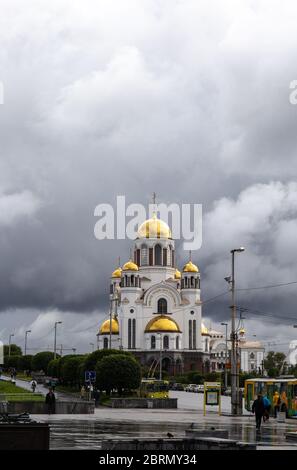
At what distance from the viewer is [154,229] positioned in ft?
409

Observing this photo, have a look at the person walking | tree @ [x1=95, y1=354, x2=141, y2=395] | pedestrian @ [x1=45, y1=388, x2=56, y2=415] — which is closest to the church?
tree @ [x1=95, y1=354, x2=141, y2=395]

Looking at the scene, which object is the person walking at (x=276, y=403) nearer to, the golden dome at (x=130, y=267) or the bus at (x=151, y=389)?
the bus at (x=151, y=389)

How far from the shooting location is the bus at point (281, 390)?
39156 millimetres

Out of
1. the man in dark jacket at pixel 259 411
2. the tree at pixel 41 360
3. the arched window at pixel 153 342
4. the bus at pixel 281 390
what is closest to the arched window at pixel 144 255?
the arched window at pixel 153 342

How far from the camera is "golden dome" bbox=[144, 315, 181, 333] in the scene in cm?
11731

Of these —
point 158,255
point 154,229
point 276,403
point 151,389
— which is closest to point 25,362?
point 158,255

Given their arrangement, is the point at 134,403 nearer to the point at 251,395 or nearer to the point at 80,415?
the point at 251,395

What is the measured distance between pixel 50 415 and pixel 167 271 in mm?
88548

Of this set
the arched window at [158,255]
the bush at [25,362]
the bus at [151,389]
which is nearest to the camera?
the bus at [151,389]

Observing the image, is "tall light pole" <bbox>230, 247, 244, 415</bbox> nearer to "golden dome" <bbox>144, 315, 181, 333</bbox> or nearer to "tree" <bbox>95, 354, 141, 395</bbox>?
"tree" <bbox>95, 354, 141, 395</bbox>

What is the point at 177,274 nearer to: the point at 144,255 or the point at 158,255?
the point at 158,255

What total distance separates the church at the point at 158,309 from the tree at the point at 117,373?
191ft

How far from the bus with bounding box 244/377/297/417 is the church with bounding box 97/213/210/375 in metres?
70.8

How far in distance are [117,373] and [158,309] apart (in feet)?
217
